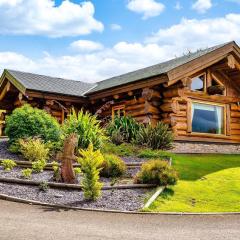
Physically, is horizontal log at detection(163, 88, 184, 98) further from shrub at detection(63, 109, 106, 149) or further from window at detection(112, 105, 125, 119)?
shrub at detection(63, 109, 106, 149)

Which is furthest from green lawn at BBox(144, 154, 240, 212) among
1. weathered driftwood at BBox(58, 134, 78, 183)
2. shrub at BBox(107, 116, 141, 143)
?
shrub at BBox(107, 116, 141, 143)

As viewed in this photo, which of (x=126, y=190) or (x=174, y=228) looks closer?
(x=174, y=228)

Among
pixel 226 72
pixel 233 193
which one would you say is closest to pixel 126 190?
pixel 233 193

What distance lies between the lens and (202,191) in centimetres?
1182

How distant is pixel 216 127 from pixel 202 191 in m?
10.6

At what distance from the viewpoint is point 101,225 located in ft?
26.5

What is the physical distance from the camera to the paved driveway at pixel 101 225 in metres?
7.12

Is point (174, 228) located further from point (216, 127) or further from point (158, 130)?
point (216, 127)

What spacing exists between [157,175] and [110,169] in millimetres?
1931

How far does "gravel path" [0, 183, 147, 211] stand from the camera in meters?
9.90

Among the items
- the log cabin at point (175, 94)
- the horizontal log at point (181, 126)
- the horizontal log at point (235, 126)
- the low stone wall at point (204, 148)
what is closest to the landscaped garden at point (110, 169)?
the horizontal log at point (181, 126)

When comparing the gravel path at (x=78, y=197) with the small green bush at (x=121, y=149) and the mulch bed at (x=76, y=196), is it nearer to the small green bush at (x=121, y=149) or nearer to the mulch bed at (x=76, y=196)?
the mulch bed at (x=76, y=196)

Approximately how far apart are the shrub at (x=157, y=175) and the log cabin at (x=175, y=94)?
6.82 m

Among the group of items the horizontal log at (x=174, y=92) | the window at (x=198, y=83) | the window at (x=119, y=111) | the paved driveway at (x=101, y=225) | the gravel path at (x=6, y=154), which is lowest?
the paved driveway at (x=101, y=225)
